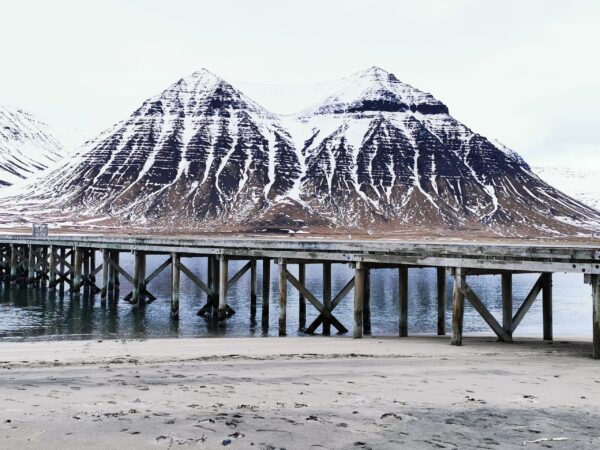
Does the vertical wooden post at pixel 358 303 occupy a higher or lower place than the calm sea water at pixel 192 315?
higher

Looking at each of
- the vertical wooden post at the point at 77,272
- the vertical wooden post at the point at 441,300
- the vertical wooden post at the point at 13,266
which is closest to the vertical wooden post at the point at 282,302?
the vertical wooden post at the point at 441,300

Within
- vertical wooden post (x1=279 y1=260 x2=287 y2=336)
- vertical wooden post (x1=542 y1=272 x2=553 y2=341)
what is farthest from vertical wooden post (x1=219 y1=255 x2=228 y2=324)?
vertical wooden post (x1=542 y1=272 x2=553 y2=341)

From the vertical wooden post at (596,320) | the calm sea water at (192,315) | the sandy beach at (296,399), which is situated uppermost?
the vertical wooden post at (596,320)

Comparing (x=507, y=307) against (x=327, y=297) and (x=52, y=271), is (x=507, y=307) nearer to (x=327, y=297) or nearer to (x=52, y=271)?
(x=327, y=297)

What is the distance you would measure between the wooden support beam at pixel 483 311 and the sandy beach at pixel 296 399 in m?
2.83

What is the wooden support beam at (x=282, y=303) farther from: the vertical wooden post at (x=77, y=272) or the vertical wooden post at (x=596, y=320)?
the vertical wooden post at (x=77, y=272)

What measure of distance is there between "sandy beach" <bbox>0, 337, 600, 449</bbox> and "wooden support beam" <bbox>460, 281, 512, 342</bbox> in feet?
9.28

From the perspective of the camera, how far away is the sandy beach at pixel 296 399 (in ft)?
28.6

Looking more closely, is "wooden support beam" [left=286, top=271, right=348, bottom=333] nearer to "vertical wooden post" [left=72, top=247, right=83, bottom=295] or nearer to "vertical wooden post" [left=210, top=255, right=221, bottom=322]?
"vertical wooden post" [left=210, top=255, right=221, bottom=322]

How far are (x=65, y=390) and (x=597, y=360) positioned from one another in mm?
12962

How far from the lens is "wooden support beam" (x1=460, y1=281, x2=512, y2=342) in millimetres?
20000

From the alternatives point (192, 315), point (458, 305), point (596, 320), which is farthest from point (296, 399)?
point (192, 315)

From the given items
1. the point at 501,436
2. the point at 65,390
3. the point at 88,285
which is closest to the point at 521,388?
the point at 501,436

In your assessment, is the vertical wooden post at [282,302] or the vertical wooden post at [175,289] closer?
the vertical wooden post at [282,302]
